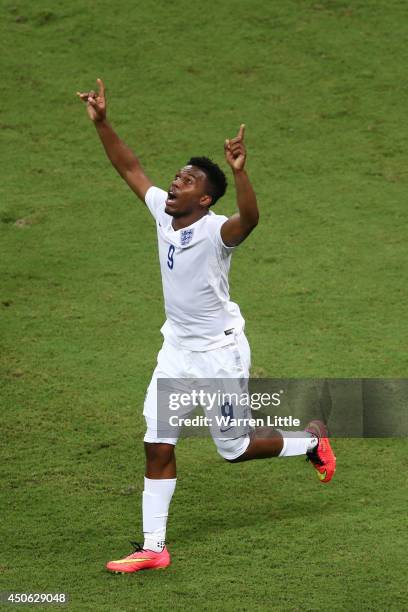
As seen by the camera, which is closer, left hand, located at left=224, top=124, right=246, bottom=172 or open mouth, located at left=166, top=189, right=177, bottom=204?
left hand, located at left=224, top=124, right=246, bottom=172

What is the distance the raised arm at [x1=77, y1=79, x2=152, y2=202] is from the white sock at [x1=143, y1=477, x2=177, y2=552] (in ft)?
5.55

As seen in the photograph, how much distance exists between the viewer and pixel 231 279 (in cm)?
1035

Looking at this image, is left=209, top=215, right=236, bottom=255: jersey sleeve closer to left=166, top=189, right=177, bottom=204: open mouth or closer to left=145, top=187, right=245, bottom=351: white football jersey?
left=145, top=187, right=245, bottom=351: white football jersey

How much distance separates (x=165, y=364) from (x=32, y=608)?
4.88 ft

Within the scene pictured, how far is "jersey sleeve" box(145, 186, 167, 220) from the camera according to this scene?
692cm

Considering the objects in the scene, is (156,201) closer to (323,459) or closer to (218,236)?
(218,236)

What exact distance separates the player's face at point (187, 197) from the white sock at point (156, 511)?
4.86ft

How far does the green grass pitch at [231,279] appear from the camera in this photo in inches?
265

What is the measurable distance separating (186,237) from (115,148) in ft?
3.09

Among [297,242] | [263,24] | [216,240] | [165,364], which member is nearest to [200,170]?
[216,240]

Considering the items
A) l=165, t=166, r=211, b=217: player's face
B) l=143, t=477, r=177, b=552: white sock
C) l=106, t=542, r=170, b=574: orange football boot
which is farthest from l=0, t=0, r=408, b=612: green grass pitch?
l=165, t=166, r=211, b=217: player's face

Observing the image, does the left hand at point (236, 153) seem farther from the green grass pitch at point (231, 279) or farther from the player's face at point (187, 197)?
the green grass pitch at point (231, 279)

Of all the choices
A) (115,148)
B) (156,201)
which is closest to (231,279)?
(115,148)

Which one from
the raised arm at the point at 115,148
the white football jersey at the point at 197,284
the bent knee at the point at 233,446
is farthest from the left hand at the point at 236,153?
the bent knee at the point at 233,446
